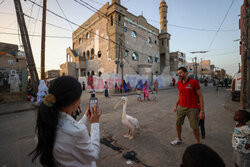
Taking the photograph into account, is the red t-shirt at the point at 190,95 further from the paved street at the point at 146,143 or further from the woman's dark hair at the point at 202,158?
the woman's dark hair at the point at 202,158

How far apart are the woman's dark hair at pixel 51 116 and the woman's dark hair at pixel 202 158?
44.0 inches

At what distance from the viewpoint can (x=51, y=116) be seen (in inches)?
38.1

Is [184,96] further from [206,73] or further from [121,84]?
[206,73]

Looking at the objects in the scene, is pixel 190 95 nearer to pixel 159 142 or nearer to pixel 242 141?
pixel 242 141

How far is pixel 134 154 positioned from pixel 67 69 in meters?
26.8

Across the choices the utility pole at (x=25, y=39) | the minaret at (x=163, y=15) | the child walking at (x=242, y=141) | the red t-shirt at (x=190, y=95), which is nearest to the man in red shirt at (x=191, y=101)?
the red t-shirt at (x=190, y=95)

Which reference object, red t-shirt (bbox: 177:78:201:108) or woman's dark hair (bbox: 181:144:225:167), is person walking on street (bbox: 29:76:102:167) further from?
red t-shirt (bbox: 177:78:201:108)

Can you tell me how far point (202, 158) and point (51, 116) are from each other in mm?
1248

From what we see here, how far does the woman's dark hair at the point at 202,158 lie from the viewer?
0.87 m

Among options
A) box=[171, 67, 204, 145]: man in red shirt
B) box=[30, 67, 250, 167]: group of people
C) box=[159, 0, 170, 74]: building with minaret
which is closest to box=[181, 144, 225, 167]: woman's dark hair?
box=[30, 67, 250, 167]: group of people

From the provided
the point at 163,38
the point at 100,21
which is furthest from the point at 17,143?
the point at 163,38

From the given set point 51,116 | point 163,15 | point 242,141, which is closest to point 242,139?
point 242,141

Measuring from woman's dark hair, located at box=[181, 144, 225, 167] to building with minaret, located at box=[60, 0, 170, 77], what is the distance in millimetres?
16550

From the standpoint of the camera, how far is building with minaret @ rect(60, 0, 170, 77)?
20.2m
